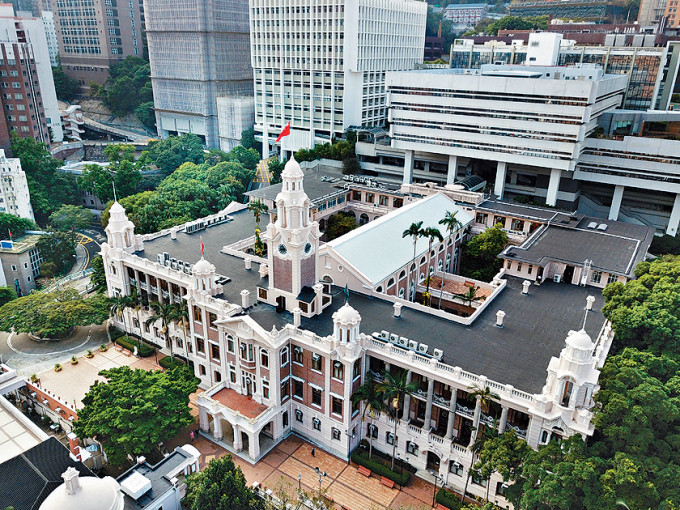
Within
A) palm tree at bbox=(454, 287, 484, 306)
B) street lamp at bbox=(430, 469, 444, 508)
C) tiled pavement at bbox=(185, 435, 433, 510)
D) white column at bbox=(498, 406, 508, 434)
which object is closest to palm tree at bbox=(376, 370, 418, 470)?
tiled pavement at bbox=(185, 435, 433, 510)

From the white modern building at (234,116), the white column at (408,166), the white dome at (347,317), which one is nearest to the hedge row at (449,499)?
the white dome at (347,317)

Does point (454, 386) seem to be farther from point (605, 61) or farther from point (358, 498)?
point (605, 61)

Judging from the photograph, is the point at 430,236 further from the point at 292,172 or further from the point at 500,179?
the point at 500,179

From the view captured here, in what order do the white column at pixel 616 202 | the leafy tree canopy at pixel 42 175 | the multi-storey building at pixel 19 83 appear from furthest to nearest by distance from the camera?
1. the multi-storey building at pixel 19 83
2. the leafy tree canopy at pixel 42 175
3. the white column at pixel 616 202

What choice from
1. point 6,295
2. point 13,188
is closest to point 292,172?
point 6,295

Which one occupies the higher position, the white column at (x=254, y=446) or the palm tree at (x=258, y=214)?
the palm tree at (x=258, y=214)

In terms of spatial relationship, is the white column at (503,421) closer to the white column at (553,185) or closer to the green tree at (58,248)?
the white column at (553,185)
